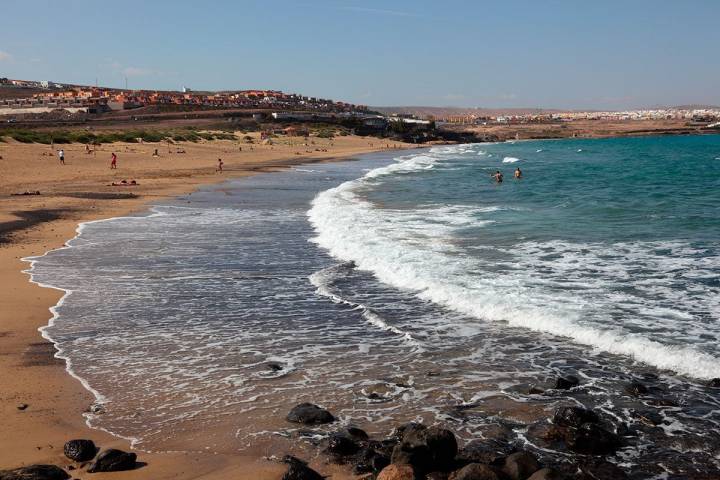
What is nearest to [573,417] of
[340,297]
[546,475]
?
[546,475]

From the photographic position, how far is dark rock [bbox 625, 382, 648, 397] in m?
7.99

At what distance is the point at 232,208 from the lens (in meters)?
26.4

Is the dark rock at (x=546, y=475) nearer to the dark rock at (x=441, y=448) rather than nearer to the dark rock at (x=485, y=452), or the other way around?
the dark rock at (x=485, y=452)

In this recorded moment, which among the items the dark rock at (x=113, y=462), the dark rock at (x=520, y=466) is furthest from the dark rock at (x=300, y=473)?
the dark rock at (x=520, y=466)

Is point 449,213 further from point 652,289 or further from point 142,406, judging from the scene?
point 142,406

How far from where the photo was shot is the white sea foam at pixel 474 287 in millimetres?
9477

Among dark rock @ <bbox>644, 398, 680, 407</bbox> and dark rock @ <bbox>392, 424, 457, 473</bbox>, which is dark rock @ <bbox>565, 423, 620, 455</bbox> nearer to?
dark rock @ <bbox>644, 398, 680, 407</bbox>

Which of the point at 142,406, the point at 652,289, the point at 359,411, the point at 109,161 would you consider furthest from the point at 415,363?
the point at 109,161

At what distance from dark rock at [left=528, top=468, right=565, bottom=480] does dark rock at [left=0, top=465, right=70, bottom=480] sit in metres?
3.90

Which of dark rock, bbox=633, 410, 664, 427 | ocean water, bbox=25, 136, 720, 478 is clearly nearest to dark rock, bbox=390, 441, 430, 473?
ocean water, bbox=25, 136, 720, 478

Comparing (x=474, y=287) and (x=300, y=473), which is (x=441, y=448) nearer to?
(x=300, y=473)

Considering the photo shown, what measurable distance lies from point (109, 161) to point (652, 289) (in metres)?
38.1

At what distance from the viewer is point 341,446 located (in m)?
6.52

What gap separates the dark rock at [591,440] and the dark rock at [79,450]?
4.48 m
